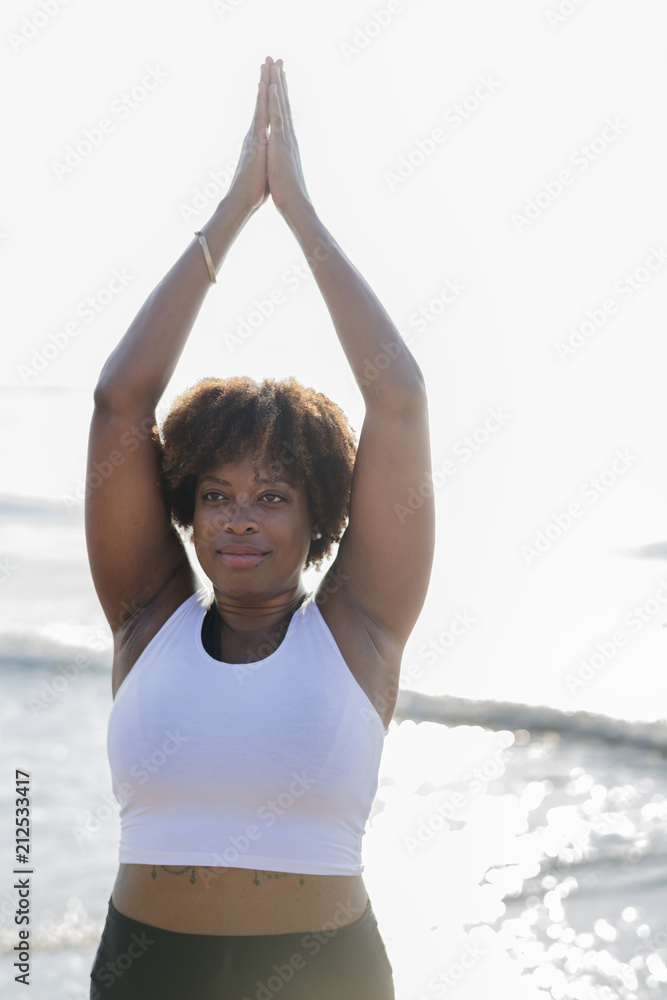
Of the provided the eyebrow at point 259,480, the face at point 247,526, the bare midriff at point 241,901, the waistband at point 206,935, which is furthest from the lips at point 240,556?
the waistband at point 206,935

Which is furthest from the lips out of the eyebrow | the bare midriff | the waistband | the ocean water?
the ocean water

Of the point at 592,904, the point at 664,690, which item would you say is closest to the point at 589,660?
Result: the point at 664,690

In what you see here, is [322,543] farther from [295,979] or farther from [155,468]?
[295,979]

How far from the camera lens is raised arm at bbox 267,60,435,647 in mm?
2271

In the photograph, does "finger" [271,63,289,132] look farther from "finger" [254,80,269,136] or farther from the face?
the face

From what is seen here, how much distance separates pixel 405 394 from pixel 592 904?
3.32 metres

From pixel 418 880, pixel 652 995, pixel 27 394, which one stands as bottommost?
pixel 27 394

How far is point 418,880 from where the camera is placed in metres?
4.74

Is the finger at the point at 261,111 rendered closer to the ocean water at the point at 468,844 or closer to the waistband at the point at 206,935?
the waistband at the point at 206,935

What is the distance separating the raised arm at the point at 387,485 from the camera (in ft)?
7.45

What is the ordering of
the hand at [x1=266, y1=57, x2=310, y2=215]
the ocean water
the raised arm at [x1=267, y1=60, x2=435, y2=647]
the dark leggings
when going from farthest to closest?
1. the ocean water
2. the hand at [x1=266, y1=57, x2=310, y2=215]
3. the raised arm at [x1=267, y1=60, x2=435, y2=647]
4. the dark leggings

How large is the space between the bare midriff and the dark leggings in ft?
0.06

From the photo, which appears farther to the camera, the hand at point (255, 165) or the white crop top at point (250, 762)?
the hand at point (255, 165)

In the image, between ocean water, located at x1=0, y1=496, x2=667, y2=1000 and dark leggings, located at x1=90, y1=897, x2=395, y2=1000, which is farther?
ocean water, located at x1=0, y1=496, x2=667, y2=1000
